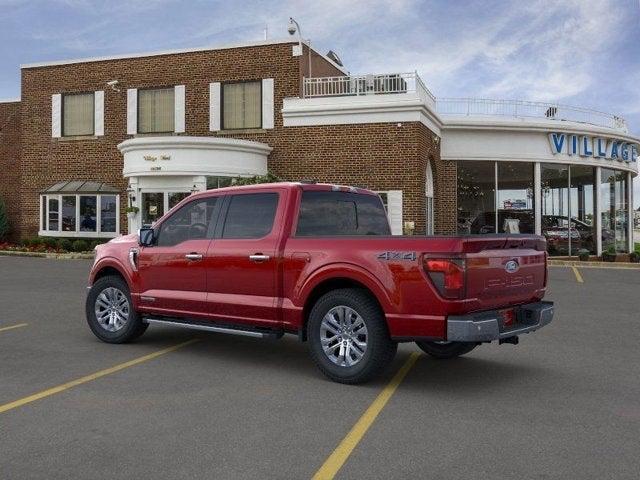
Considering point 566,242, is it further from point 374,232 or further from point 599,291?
point 374,232

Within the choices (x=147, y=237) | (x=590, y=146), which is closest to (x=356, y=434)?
(x=147, y=237)

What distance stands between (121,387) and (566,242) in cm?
2329

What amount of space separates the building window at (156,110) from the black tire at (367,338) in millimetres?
20825

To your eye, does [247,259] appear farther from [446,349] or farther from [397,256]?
[446,349]

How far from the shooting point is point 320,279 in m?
6.23

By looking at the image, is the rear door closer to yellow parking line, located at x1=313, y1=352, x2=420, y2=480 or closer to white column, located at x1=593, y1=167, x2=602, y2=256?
yellow parking line, located at x1=313, y1=352, x2=420, y2=480

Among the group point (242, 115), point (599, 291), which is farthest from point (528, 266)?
point (242, 115)

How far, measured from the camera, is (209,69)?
24938mm

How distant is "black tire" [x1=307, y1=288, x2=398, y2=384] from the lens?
232 inches

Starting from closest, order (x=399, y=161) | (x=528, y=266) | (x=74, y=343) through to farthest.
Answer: (x=528, y=266) < (x=74, y=343) < (x=399, y=161)

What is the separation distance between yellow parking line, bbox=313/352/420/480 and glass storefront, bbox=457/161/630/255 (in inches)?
786

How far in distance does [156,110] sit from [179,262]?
19.8m

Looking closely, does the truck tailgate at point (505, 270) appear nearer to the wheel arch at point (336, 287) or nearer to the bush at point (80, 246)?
the wheel arch at point (336, 287)

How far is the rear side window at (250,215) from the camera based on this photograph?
6.86m
